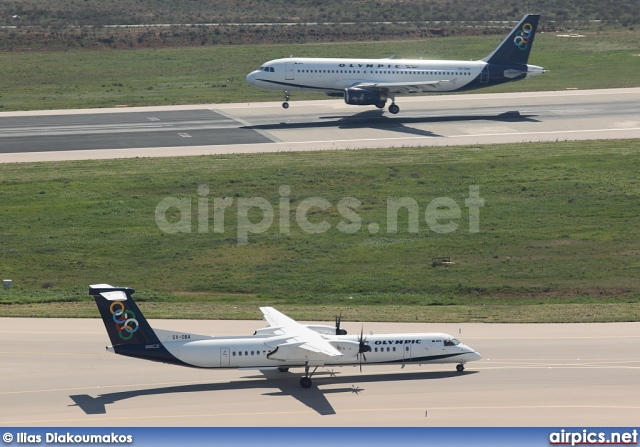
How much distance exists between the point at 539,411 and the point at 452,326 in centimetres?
1137

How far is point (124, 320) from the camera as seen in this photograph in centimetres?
4200

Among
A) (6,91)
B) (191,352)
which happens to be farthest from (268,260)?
(6,91)

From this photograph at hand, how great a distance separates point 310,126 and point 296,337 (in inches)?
1985

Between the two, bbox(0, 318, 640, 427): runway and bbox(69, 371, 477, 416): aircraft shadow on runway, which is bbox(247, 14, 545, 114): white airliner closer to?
bbox(0, 318, 640, 427): runway

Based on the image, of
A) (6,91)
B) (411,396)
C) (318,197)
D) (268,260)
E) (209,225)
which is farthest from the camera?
(6,91)

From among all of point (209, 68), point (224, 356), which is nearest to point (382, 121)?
point (209, 68)

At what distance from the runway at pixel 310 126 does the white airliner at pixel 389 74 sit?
9.10ft

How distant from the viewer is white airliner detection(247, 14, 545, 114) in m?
94.4

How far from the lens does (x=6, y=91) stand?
11038 cm

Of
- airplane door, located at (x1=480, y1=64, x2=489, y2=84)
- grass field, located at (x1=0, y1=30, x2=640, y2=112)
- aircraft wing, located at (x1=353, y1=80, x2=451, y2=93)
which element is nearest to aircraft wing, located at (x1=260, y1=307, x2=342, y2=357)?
aircraft wing, located at (x1=353, y1=80, x2=451, y2=93)

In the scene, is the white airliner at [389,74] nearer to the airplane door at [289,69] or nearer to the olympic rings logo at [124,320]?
the airplane door at [289,69]

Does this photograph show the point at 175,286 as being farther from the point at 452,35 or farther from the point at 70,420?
the point at 452,35

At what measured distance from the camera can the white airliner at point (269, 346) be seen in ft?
138

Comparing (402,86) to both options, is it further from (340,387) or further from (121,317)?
(121,317)
